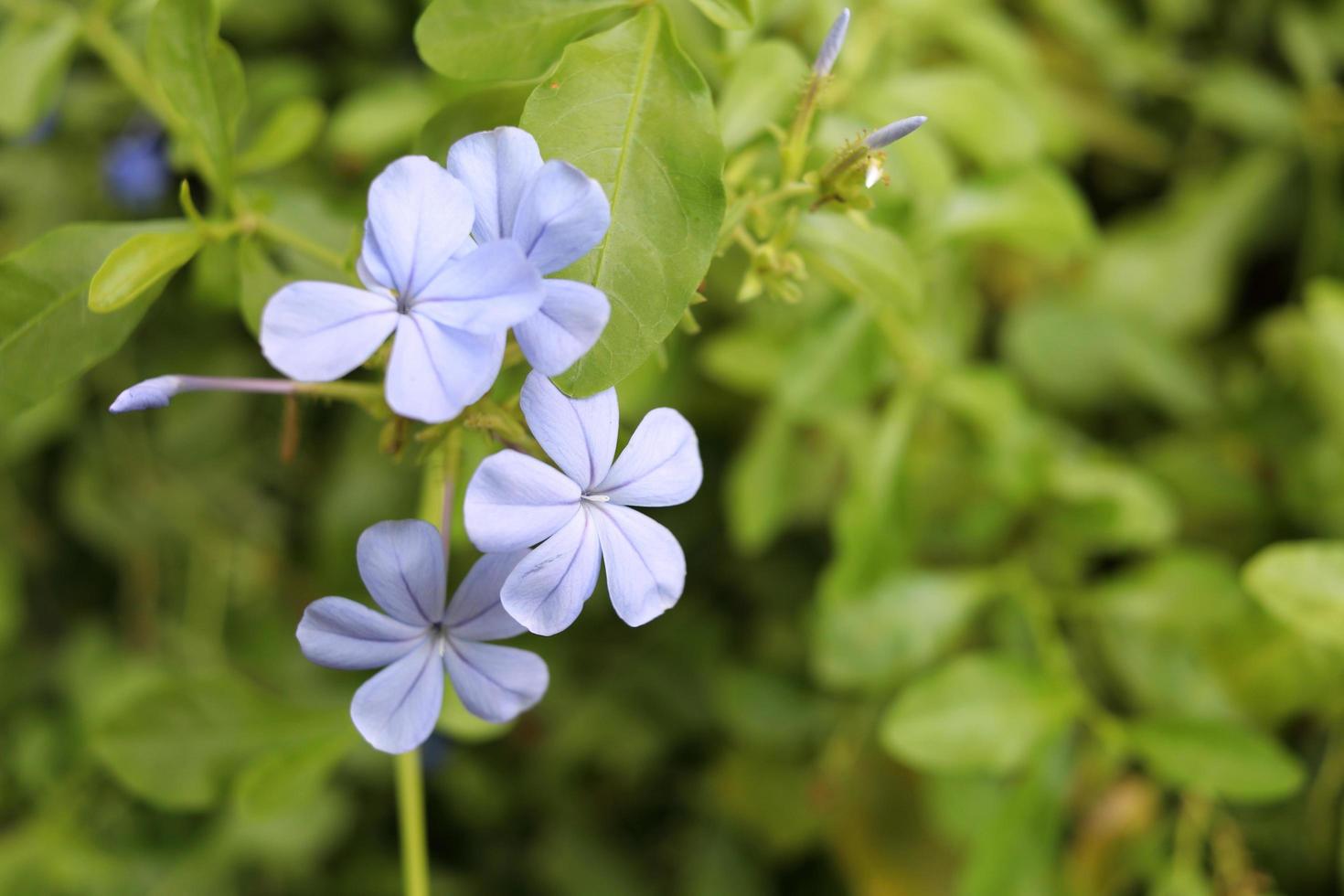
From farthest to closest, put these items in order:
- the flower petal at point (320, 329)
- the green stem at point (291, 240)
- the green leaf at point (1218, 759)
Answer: the green leaf at point (1218, 759)
the green stem at point (291, 240)
the flower petal at point (320, 329)

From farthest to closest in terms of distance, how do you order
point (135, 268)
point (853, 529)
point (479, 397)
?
point (853, 529), point (135, 268), point (479, 397)

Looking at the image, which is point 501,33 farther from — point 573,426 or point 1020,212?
point 1020,212

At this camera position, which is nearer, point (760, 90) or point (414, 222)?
point (414, 222)

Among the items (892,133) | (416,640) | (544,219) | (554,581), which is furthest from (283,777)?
(892,133)

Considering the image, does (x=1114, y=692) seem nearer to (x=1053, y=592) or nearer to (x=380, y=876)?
(x=1053, y=592)

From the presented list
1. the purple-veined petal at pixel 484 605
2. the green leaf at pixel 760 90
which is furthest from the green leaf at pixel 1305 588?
the purple-veined petal at pixel 484 605

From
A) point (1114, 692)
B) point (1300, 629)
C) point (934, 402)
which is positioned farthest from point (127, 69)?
point (1114, 692)

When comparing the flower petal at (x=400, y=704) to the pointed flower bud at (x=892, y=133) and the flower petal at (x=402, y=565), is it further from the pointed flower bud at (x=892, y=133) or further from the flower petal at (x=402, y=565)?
the pointed flower bud at (x=892, y=133)
